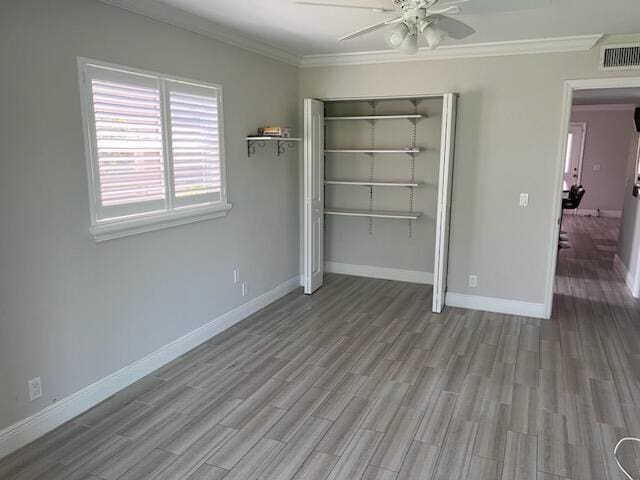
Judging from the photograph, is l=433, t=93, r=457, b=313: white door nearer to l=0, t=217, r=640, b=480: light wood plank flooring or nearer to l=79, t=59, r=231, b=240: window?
l=0, t=217, r=640, b=480: light wood plank flooring

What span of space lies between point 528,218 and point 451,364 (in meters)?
1.73

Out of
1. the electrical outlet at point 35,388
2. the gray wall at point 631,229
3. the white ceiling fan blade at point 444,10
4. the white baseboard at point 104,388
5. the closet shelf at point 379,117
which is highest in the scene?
the white ceiling fan blade at point 444,10

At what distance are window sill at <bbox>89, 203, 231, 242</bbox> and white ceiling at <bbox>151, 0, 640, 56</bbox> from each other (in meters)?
1.41

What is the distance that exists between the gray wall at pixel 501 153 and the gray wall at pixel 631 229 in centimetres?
171

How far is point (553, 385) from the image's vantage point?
3199mm

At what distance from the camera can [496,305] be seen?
4.63m

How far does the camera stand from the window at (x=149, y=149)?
2752 mm

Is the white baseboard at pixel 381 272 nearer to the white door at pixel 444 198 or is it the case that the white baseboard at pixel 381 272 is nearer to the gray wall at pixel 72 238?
the white door at pixel 444 198

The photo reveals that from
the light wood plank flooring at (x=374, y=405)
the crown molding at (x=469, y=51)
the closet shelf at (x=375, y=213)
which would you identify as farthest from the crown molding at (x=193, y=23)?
the light wood plank flooring at (x=374, y=405)

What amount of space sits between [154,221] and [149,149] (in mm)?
491

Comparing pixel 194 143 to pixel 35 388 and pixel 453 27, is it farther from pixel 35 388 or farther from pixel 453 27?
pixel 453 27

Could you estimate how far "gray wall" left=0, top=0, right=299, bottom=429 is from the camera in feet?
7.68

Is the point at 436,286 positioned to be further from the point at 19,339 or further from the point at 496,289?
the point at 19,339

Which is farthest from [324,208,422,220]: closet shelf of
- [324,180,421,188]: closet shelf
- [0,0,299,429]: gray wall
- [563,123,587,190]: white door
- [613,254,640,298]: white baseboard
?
[563,123,587,190]: white door
